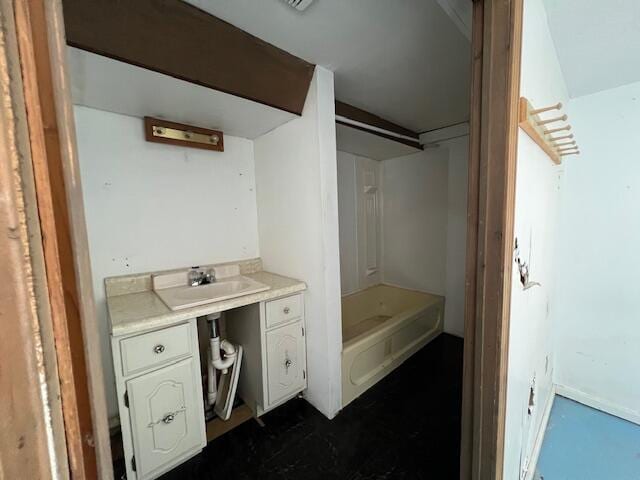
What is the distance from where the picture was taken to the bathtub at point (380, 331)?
5.76 ft

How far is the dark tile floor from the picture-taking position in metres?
1.28

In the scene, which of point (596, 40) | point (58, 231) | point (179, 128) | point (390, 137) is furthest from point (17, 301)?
point (390, 137)

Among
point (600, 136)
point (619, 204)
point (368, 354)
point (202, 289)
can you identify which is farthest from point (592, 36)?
point (202, 289)

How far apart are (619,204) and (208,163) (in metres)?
2.65

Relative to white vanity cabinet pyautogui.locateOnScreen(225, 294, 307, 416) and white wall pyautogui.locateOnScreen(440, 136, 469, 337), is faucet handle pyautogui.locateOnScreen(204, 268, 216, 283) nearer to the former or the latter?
white vanity cabinet pyautogui.locateOnScreen(225, 294, 307, 416)

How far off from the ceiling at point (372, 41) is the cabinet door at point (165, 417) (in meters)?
1.63

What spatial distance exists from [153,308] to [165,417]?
1.70 feet

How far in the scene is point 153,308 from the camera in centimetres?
126

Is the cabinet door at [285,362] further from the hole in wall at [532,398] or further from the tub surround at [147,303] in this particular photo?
the hole in wall at [532,398]

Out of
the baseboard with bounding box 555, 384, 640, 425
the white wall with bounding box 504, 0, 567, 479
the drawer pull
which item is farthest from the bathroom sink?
the baseboard with bounding box 555, 384, 640, 425

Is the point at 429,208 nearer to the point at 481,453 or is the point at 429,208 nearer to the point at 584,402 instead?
the point at 584,402

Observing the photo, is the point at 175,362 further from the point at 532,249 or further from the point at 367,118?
the point at 367,118

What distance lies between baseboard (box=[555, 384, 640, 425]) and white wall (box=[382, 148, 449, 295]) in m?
1.15

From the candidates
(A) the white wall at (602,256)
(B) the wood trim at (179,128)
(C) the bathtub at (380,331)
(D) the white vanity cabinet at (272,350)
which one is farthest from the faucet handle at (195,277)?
(A) the white wall at (602,256)
